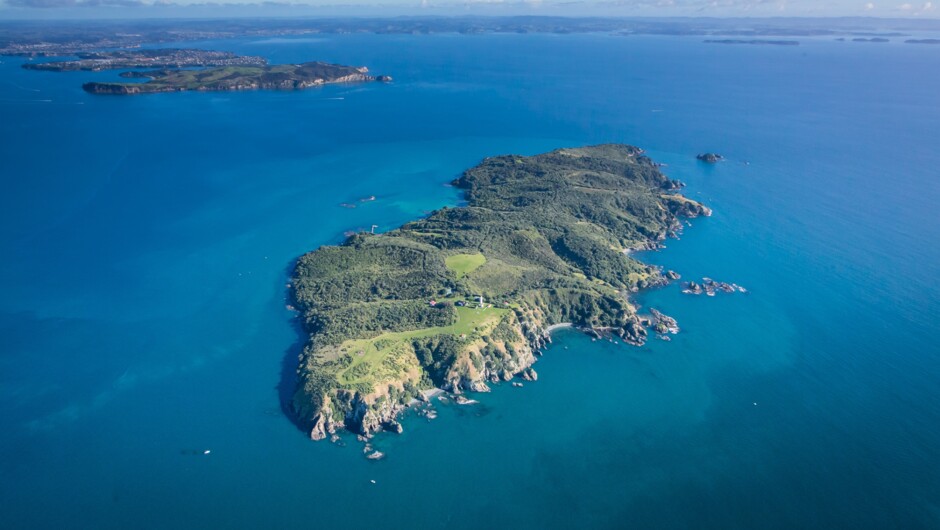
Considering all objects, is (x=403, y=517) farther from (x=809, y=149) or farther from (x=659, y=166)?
(x=809, y=149)

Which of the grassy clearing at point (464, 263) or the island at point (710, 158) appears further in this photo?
the island at point (710, 158)

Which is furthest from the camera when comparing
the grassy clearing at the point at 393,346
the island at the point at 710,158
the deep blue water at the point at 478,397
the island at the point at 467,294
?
the island at the point at 710,158

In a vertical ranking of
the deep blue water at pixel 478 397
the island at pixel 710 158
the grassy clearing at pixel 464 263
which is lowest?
the deep blue water at pixel 478 397

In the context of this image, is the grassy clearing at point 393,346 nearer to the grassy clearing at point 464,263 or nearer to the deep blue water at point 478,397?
the deep blue water at point 478,397

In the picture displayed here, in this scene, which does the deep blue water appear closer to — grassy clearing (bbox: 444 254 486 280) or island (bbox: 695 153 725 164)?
island (bbox: 695 153 725 164)

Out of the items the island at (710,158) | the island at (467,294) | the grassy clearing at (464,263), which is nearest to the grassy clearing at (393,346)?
the island at (467,294)

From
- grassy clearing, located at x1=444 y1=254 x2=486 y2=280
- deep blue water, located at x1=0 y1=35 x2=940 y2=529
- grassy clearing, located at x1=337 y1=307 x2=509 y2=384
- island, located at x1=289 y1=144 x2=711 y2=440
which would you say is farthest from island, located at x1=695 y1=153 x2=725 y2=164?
grassy clearing, located at x1=337 y1=307 x2=509 y2=384
